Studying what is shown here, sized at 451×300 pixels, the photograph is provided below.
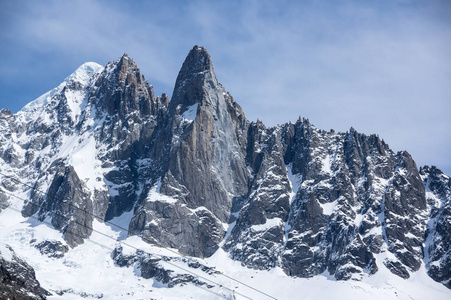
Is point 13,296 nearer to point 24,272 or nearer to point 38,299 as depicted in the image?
point 38,299

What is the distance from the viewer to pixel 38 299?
155 metres

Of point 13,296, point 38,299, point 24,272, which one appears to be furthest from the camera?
point 24,272

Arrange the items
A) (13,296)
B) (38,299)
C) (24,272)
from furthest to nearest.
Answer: (24,272) < (38,299) < (13,296)

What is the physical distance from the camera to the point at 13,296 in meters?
146

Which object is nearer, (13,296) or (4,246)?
(13,296)

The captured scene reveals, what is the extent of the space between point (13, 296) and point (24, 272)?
4300 centimetres

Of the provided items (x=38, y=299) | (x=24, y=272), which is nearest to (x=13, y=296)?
(x=38, y=299)

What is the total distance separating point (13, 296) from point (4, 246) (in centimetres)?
5127

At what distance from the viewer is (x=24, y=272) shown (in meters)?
187

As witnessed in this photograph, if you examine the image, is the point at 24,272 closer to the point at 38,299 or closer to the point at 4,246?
the point at 4,246

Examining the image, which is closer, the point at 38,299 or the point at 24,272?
the point at 38,299

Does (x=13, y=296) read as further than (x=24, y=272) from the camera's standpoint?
No

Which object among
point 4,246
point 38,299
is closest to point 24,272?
point 4,246

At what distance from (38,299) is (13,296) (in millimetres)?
10147
